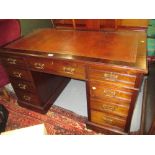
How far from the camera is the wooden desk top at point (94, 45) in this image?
3.77 feet

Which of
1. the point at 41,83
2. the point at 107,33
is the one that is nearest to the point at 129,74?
the point at 107,33

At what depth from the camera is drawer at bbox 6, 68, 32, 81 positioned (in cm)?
160

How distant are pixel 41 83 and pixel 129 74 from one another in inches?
40.6

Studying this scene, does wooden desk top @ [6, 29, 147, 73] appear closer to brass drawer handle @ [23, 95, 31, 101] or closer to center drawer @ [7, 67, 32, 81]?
center drawer @ [7, 67, 32, 81]

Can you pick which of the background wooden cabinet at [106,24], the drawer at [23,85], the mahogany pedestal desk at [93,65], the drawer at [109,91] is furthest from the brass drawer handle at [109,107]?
the background wooden cabinet at [106,24]

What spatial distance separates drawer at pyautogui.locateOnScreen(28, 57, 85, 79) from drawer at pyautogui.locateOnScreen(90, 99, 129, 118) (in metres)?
0.29

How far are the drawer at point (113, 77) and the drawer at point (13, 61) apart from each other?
680 mm

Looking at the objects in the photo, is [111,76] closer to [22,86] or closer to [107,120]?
[107,120]

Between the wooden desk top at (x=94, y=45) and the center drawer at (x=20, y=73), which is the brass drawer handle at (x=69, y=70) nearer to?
the wooden desk top at (x=94, y=45)

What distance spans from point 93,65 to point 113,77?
0.56 ft

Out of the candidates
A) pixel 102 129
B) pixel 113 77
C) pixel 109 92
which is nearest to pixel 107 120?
pixel 102 129

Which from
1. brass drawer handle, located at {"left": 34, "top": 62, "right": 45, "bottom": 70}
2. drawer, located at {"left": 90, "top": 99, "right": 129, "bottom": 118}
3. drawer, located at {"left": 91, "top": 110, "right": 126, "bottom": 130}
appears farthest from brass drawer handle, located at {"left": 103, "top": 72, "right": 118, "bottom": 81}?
brass drawer handle, located at {"left": 34, "top": 62, "right": 45, "bottom": 70}
